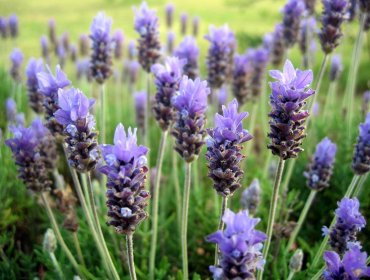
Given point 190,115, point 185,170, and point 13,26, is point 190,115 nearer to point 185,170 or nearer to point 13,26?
point 185,170

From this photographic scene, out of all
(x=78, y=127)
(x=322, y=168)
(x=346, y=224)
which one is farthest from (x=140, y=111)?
(x=346, y=224)

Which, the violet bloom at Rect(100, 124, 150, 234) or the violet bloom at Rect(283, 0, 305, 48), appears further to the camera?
the violet bloom at Rect(283, 0, 305, 48)

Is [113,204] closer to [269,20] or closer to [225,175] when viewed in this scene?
[225,175]

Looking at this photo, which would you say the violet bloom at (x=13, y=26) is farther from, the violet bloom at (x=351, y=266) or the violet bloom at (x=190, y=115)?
the violet bloom at (x=351, y=266)

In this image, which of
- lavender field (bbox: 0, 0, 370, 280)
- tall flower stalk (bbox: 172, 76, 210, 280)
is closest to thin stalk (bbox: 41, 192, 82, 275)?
lavender field (bbox: 0, 0, 370, 280)

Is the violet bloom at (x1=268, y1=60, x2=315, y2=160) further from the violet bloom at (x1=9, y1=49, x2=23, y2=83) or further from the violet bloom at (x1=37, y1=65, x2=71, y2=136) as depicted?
the violet bloom at (x1=9, y1=49, x2=23, y2=83)

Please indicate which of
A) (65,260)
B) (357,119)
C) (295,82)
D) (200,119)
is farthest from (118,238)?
(357,119)

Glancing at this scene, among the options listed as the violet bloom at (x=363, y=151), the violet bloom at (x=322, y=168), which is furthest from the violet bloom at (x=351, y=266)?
the violet bloom at (x=322, y=168)
